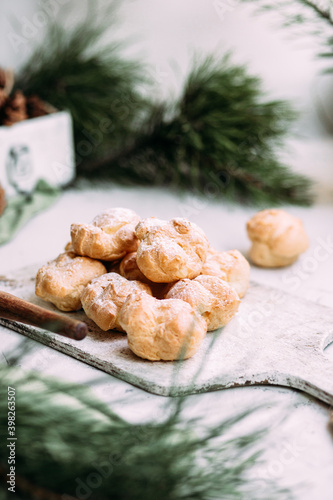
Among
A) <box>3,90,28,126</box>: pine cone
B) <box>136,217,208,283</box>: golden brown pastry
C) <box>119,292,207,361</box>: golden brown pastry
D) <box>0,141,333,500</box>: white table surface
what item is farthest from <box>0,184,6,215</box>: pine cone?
<box>119,292,207,361</box>: golden brown pastry

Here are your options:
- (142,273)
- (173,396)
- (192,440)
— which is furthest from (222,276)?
(192,440)

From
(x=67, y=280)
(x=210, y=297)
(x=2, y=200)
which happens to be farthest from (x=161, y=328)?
(x=2, y=200)

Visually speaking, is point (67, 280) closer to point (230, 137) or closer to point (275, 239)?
point (275, 239)

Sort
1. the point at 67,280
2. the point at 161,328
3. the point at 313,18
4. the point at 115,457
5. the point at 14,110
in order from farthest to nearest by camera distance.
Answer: the point at 14,110, the point at 313,18, the point at 67,280, the point at 161,328, the point at 115,457

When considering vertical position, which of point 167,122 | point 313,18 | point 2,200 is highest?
point 313,18

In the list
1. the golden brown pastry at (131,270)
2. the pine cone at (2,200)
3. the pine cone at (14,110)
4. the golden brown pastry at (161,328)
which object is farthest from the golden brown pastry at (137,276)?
the pine cone at (14,110)
